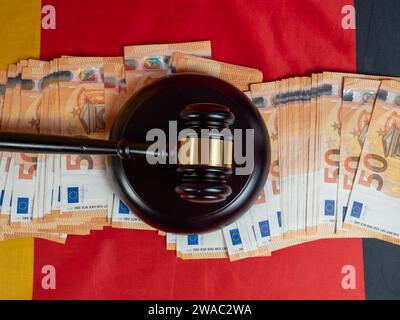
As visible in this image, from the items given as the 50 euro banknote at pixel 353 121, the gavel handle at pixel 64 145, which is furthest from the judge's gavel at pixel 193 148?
the 50 euro banknote at pixel 353 121

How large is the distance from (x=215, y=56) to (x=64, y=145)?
415 mm

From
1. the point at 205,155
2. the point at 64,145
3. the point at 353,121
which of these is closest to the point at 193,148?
the point at 205,155

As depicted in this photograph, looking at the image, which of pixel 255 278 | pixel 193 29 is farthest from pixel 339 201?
pixel 193 29

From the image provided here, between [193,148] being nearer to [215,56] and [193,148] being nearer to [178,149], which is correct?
[178,149]

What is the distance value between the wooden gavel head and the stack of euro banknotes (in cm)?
22

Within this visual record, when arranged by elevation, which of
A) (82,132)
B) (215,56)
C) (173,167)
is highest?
(215,56)

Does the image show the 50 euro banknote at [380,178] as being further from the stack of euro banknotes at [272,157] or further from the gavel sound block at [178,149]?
the gavel sound block at [178,149]

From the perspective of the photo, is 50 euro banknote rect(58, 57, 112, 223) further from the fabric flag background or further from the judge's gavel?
the judge's gavel

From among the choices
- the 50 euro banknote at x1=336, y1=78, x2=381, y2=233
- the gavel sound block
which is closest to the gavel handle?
the gavel sound block

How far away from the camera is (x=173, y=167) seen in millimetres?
865

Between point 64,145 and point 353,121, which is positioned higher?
point 353,121

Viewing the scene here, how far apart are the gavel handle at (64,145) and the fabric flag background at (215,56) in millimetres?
270

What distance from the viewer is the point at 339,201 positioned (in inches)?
39.5
